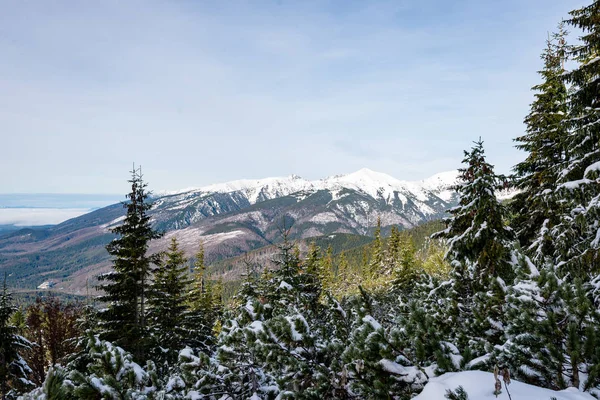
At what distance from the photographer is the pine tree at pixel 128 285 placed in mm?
16641

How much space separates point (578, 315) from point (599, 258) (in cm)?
598

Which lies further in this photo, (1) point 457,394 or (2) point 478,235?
(2) point 478,235

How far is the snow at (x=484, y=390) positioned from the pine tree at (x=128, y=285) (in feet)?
54.2

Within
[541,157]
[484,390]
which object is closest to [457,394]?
[484,390]

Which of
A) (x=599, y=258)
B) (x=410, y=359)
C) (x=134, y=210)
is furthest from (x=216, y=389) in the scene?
(x=134, y=210)

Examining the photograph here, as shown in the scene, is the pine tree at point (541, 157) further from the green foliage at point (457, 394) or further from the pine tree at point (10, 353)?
the pine tree at point (10, 353)

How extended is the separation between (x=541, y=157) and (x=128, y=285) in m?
20.8

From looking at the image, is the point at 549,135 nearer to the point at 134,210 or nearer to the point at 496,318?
the point at 496,318

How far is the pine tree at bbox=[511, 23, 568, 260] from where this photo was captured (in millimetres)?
14461

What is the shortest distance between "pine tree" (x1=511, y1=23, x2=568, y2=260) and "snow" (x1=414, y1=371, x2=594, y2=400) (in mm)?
13027

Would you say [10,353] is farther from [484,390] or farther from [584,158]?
[584,158]

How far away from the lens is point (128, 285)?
55.8 feet

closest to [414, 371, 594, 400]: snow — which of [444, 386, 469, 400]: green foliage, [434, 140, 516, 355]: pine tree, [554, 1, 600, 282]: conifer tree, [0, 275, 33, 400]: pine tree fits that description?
[444, 386, 469, 400]: green foliage

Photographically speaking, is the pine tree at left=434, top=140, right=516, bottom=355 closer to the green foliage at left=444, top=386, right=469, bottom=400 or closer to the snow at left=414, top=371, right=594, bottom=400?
the snow at left=414, top=371, right=594, bottom=400
